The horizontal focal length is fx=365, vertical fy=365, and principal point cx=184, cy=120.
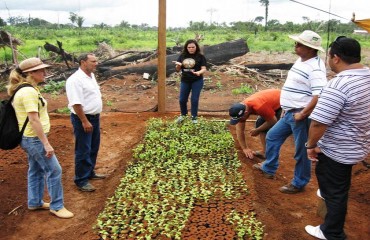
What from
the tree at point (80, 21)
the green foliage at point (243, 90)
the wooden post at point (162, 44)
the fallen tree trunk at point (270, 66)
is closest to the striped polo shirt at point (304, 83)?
the wooden post at point (162, 44)

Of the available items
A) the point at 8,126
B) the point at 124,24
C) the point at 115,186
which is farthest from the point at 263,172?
the point at 124,24

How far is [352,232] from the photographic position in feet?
12.7

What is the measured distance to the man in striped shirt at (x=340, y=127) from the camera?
120 inches

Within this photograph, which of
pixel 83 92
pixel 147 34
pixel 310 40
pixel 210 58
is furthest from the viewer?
pixel 147 34

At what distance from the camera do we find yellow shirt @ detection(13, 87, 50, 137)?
3623mm

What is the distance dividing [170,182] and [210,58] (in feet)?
20.1

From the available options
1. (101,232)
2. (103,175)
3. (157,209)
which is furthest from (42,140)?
(103,175)

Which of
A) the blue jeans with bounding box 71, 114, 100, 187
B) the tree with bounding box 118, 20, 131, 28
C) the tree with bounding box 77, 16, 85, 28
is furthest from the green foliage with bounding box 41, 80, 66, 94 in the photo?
the blue jeans with bounding box 71, 114, 100, 187

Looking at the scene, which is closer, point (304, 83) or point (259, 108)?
point (304, 83)

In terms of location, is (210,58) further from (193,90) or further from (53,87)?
(53,87)

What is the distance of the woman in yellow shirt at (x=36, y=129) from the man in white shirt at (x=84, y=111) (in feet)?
1.79

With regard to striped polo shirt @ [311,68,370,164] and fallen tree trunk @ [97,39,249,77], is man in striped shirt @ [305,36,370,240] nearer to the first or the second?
striped polo shirt @ [311,68,370,164]

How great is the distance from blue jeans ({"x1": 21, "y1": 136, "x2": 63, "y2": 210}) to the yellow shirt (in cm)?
13

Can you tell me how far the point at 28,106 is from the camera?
11.9ft
